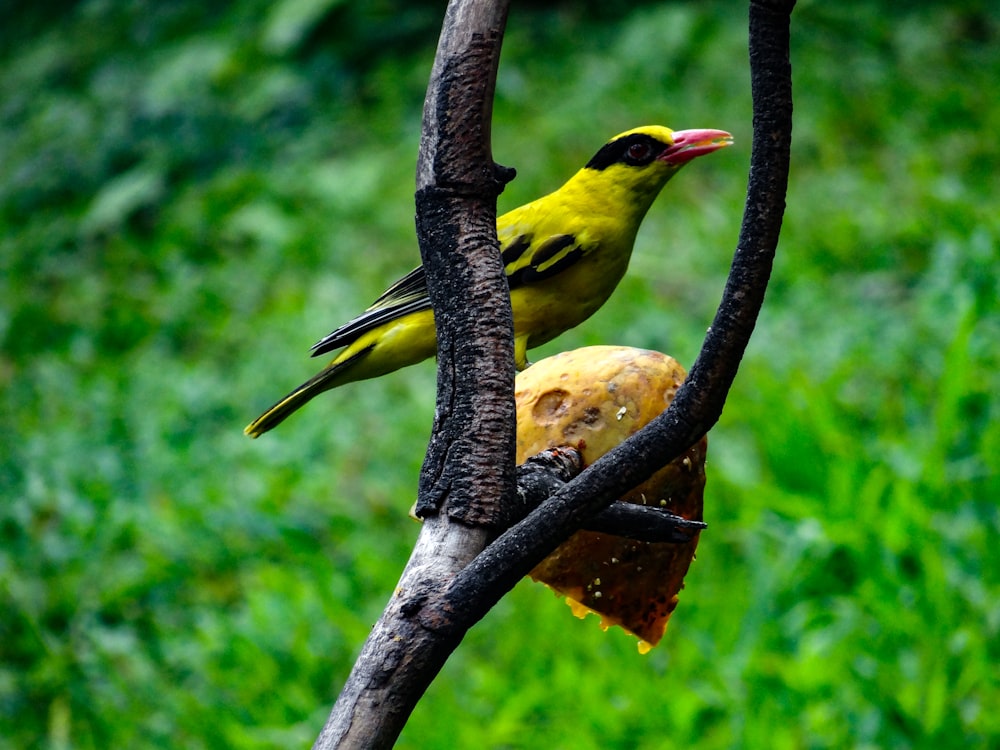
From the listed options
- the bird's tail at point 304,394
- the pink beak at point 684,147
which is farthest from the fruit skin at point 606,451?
the bird's tail at point 304,394

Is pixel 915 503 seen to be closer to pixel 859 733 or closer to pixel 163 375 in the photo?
pixel 859 733

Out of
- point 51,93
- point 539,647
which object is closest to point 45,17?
point 51,93

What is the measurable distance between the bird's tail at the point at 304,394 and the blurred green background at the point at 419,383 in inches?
66.1

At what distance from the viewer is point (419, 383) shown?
16.6 feet

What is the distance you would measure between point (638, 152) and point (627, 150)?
0.02m

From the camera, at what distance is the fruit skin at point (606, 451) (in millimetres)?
1268

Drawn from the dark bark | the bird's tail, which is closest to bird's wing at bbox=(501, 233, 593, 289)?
the bird's tail

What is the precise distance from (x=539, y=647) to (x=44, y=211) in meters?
5.06

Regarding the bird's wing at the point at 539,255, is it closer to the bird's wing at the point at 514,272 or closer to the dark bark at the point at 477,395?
the bird's wing at the point at 514,272

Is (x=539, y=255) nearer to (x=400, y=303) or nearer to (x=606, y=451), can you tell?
(x=400, y=303)

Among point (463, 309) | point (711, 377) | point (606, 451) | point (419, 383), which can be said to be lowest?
point (419, 383)

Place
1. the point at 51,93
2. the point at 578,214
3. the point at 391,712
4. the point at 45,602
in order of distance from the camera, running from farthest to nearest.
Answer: the point at 51,93 < the point at 45,602 < the point at 578,214 < the point at 391,712

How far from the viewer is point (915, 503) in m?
3.45

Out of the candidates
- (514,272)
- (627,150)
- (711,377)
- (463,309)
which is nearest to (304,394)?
(514,272)
